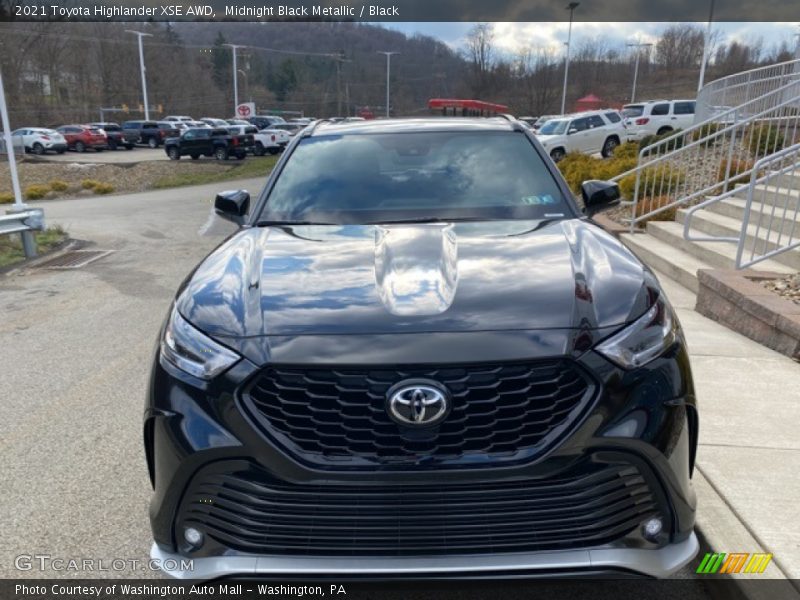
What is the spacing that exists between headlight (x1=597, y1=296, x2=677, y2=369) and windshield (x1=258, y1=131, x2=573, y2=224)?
1.06 meters

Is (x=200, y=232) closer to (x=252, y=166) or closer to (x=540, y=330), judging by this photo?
(x=540, y=330)

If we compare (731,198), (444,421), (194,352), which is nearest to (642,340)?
(444,421)

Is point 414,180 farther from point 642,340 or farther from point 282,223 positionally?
point 642,340

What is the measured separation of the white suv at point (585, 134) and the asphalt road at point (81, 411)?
18021mm

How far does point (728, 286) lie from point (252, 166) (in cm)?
2654

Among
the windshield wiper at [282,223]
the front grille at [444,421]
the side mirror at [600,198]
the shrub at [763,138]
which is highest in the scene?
the shrub at [763,138]

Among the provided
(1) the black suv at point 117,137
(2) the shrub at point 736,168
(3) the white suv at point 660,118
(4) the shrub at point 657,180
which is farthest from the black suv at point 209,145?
(2) the shrub at point 736,168

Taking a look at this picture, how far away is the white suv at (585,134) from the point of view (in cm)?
2414

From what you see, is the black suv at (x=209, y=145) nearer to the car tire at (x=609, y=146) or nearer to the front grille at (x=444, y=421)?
the car tire at (x=609, y=146)

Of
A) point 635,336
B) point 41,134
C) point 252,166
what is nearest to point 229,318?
point 635,336

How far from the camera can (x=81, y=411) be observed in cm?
413

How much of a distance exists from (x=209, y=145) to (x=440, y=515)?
33.8m

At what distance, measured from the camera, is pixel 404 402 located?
188 cm

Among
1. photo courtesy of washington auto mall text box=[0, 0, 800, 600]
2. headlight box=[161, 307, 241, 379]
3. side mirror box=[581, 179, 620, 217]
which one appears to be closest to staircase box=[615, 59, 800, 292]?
photo courtesy of washington auto mall text box=[0, 0, 800, 600]
